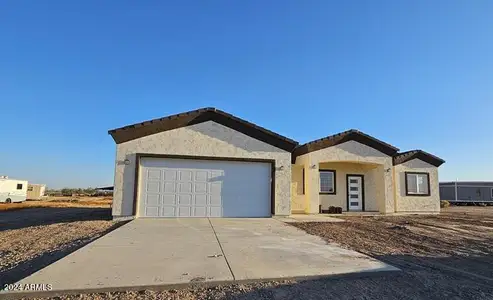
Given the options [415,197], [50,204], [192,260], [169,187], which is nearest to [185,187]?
[169,187]

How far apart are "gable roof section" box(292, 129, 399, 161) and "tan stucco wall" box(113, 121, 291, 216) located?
2405 millimetres

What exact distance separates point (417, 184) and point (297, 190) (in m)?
7.67

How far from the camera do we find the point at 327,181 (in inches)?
690

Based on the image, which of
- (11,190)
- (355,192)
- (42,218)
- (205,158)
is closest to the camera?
(205,158)

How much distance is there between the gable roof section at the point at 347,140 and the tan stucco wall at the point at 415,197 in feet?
6.72

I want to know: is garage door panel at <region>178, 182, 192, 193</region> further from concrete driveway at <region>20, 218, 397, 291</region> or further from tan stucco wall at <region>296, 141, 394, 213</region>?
tan stucco wall at <region>296, 141, 394, 213</region>

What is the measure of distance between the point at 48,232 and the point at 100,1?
27.4ft

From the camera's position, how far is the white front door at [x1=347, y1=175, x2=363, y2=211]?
17.8m

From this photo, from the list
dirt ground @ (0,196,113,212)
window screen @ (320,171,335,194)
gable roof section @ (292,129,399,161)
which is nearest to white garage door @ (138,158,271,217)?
gable roof section @ (292,129,399,161)

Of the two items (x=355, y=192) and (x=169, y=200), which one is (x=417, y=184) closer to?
(x=355, y=192)

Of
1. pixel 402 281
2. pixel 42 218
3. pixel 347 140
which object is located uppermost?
pixel 347 140

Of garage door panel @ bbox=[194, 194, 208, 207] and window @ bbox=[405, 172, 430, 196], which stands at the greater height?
window @ bbox=[405, 172, 430, 196]

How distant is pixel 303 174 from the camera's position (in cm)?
1655

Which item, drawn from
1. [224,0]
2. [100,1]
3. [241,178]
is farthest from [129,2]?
[241,178]
